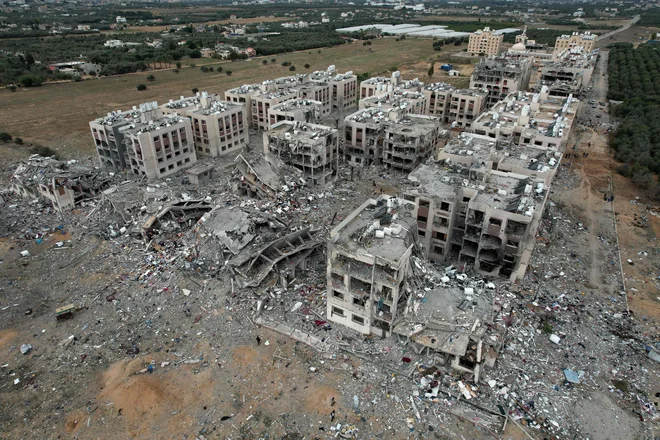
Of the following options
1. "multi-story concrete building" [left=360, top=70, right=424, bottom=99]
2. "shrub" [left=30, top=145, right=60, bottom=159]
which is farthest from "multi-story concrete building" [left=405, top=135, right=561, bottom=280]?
"shrub" [left=30, top=145, right=60, bottom=159]

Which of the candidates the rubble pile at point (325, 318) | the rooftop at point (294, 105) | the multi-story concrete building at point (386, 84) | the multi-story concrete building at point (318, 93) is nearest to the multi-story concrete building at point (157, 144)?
the rubble pile at point (325, 318)

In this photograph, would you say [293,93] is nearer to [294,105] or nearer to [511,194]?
[294,105]

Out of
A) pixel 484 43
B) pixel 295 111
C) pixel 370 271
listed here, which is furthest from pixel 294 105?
pixel 484 43

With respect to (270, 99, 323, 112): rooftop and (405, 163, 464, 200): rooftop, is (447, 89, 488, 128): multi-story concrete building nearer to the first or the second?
(270, 99, 323, 112): rooftop

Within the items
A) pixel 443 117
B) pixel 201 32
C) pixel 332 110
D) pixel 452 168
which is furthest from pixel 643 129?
pixel 201 32

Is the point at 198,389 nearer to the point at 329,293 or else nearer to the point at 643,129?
the point at 329,293
